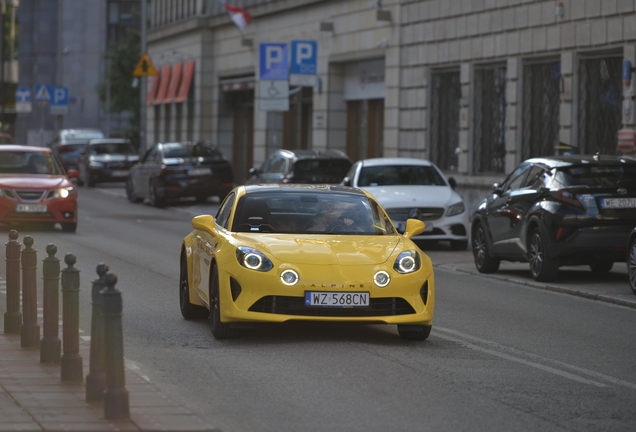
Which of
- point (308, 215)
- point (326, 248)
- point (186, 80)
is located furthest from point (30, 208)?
point (186, 80)

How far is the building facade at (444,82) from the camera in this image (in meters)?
26.5

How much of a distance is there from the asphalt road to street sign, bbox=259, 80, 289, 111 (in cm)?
1356

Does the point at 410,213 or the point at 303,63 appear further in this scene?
the point at 303,63

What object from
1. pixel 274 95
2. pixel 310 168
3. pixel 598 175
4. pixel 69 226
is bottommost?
pixel 69 226

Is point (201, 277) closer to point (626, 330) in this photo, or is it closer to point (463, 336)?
point (463, 336)

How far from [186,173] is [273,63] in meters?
6.51

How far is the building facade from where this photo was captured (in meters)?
26.5

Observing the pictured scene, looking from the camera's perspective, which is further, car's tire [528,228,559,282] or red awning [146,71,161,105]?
red awning [146,71,161,105]

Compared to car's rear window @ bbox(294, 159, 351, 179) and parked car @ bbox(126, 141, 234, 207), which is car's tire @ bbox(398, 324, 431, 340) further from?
parked car @ bbox(126, 141, 234, 207)

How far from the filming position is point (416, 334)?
10938 mm

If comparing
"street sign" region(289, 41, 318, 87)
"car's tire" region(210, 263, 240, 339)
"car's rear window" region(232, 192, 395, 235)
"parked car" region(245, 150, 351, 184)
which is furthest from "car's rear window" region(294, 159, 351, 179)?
"car's tire" region(210, 263, 240, 339)

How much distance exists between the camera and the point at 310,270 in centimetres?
A: 1045

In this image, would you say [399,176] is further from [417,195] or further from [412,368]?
[412,368]

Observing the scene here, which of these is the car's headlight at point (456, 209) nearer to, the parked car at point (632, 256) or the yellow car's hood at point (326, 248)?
the parked car at point (632, 256)
